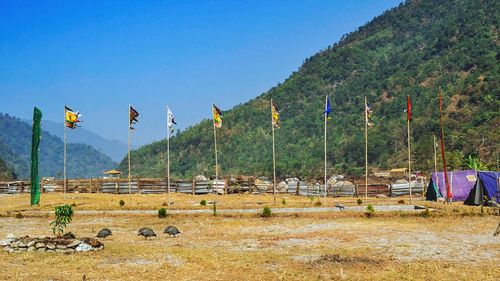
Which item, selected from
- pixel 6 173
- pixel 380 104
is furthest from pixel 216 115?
pixel 6 173

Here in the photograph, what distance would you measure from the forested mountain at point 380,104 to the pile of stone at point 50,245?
55.6 meters

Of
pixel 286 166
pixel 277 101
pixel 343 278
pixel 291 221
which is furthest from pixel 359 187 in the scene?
pixel 277 101

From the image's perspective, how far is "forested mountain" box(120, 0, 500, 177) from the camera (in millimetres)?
94375

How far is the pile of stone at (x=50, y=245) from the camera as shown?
19.1 metres

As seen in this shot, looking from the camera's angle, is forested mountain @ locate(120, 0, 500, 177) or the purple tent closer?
the purple tent

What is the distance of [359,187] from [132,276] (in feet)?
132

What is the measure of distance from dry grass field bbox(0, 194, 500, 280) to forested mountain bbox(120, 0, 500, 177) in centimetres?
4266

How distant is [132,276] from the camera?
597 inches

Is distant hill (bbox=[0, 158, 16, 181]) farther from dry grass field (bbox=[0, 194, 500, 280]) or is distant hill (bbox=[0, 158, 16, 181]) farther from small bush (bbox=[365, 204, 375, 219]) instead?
small bush (bbox=[365, 204, 375, 219])

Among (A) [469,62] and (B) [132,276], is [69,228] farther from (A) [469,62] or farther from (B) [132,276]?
(A) [469,62]

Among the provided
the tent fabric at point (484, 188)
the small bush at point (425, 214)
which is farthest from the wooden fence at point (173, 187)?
the small bush at point (425, 214)

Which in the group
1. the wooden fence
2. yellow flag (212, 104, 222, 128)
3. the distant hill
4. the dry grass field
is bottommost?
the dry grass field

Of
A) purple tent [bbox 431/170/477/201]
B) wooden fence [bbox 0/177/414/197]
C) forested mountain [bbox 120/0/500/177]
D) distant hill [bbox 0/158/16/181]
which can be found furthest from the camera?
distant hill [bbox 0/158/16/181]

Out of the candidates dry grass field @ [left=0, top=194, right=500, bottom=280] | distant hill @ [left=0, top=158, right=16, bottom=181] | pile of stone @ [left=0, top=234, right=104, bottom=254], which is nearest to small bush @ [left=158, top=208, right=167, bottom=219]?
dry grass field @ [left=0, top=194, right=500, bottom=280]
